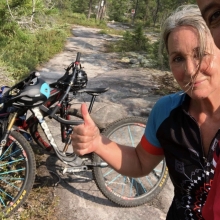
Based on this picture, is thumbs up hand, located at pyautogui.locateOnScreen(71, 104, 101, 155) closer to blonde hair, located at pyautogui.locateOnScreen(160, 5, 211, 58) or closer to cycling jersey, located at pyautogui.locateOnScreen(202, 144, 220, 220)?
blonde hair, located at pyautogui.locateOnScreen(160, 5, 211, 58)

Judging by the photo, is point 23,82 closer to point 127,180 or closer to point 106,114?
point 127,180

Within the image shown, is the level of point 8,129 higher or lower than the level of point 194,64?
lower

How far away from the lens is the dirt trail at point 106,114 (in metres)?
3.13

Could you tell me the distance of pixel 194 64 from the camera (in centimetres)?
128

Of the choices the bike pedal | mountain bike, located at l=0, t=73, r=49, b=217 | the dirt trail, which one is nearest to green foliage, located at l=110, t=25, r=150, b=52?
the dirt trail

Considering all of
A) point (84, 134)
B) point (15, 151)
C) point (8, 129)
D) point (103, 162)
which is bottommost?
point (103, 162)

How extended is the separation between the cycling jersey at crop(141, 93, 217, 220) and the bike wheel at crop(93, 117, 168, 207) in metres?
1.71

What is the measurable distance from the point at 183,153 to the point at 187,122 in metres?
0.14

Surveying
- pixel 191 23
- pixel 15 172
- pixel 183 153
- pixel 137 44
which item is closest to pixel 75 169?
pixel 15 172

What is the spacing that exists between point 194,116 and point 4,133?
1.91 m

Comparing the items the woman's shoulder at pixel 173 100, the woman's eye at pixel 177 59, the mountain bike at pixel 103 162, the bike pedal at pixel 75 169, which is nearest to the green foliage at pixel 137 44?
the mountain bike at pixel 103 162

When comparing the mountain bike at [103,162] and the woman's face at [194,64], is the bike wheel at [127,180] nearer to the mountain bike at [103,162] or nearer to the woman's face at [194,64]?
the mountain bike at [103,162]

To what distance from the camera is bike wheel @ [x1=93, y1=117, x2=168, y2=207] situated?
3.19 metres

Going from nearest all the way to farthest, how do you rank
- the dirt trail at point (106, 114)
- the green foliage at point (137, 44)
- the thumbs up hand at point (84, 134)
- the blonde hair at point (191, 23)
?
1. the blonde hair at point (191, 23)
2. the thumbs up hand at point (84, 134)
3. the dirt trail at point (106, 114)
4. the green foliage at point (137, 44)
